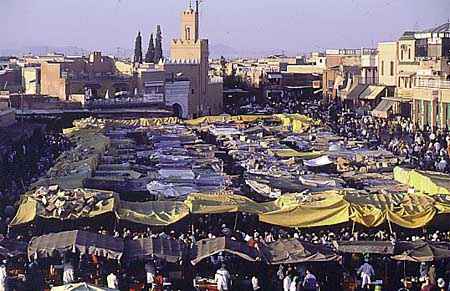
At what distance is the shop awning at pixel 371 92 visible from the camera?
3565cm

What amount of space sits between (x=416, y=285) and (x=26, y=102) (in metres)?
23.2

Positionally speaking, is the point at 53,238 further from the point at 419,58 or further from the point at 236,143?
the point at 419,58

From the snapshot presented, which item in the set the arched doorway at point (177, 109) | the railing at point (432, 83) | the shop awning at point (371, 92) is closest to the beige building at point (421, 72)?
the railing at point (432, 83)

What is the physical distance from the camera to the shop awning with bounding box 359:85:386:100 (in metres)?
35.7

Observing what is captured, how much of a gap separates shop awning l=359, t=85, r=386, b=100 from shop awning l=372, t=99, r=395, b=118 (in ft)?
8.36

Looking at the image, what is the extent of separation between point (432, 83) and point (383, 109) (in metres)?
4.46

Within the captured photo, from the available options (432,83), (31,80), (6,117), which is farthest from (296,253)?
(31,80)

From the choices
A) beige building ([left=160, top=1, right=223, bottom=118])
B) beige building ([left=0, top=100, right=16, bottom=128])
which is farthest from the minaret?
beige building ([left=0, top=100, right=16, bottom=128])

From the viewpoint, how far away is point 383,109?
32.0 meters

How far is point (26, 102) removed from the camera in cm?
3095

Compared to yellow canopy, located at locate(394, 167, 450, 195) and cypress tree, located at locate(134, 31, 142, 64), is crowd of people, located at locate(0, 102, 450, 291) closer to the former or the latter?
yellow canopy, located at locate(394, 167, 450, 195)

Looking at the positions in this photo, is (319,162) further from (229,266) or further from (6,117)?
(6,117)

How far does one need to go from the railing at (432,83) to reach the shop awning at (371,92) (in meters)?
5.74

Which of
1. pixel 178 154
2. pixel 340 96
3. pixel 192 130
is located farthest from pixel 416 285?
pixel 340 96
